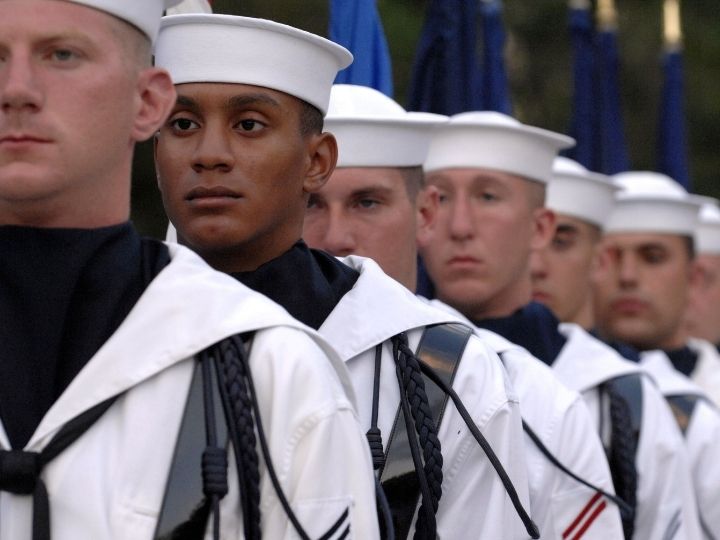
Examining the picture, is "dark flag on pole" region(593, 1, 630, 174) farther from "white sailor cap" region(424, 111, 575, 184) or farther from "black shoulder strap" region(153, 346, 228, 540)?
"black shoulder strap" region(153, 346, 228, 540)

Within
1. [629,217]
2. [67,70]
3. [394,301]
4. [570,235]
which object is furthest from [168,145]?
[629,217]

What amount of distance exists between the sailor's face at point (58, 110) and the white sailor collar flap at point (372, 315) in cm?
99

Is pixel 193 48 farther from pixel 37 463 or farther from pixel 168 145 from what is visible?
pixel 37 463

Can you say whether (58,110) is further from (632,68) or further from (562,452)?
(632,68)

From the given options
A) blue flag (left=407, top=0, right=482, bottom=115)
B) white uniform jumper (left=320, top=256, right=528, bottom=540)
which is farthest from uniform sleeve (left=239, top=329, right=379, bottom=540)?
blue flag (left=407, top=0, right=482, bottom=115)

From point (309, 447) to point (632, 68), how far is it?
16.2 metres

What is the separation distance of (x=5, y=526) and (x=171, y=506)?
262 millimetres

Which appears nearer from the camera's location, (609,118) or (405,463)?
(405,463)

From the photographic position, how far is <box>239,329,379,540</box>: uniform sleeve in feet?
10.2

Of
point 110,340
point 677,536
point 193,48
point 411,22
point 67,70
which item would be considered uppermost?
point 411,22

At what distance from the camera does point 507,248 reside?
21.2 ft

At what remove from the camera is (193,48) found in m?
4.42

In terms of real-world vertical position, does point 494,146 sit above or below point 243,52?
above

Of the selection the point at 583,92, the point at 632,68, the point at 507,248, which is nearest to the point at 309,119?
the point at 507,248
